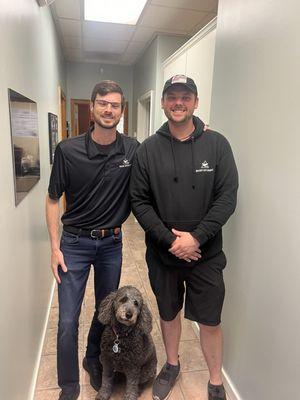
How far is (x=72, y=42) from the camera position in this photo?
4.65 m

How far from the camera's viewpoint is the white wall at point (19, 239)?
3.96 ft

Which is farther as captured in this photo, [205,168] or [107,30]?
[107,30]

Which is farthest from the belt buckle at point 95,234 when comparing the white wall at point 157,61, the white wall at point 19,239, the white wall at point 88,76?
the white wall at point 88,76

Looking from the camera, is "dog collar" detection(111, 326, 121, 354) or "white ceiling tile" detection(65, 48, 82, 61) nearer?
"dog collar" detection(111, 326, 121, 354)

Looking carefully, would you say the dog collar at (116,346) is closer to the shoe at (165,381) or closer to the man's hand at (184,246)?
the shoe at (165,381)

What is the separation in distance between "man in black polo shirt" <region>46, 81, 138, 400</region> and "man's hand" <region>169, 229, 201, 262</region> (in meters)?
0.34

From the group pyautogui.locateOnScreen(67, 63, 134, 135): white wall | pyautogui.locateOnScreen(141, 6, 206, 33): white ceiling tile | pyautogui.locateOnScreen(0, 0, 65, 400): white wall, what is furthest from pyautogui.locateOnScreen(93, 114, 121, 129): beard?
pyautogui.locateOnScreen(67, 63, 134, 135): white wall

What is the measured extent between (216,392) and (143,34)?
4.03 meters

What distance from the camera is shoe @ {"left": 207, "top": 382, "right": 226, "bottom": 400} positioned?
171 centimetres

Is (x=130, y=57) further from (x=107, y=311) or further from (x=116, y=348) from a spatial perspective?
(x=116, y=348)

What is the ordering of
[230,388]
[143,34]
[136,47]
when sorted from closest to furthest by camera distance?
[230,388], [143,34], [136,47]

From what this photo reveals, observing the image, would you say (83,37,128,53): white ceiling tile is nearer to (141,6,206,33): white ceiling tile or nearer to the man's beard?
(141,6,206,33): white ceiling tile

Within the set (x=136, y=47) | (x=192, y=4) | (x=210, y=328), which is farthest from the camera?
(x=136, y=47)

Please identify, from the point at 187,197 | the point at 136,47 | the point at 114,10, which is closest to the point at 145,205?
the point at 187,197
